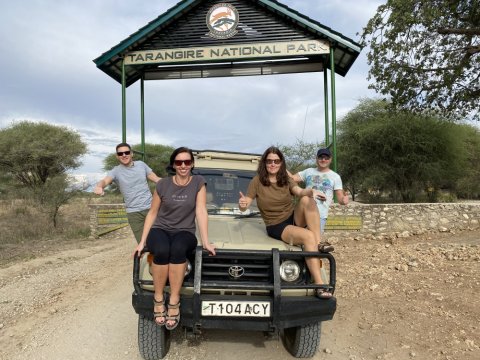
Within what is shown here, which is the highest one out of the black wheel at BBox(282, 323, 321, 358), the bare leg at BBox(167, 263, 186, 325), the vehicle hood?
the vehicle hood

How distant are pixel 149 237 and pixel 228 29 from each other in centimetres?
760

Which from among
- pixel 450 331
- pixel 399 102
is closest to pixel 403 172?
pixel 399 102

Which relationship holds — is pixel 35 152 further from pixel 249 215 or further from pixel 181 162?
pixel 181 162

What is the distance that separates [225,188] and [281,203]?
1.09 metres

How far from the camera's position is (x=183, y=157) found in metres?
3.63

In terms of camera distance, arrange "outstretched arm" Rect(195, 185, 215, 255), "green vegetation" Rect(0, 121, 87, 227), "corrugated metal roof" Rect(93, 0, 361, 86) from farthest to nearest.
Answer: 1. "green vegetation" Rect(0, 121, 87, 227)
2. "corrugated metal roof" Rect(93, 0, 361, 86)
3. "outstretched arm" Rect(195, 185, 215, 255)

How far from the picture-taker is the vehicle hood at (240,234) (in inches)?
136

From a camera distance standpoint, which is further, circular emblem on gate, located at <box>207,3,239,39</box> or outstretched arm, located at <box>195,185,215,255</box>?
circular emblem on gate, located at <box>207,3,239,39</box>

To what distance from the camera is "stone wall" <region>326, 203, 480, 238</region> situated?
34.8 ft

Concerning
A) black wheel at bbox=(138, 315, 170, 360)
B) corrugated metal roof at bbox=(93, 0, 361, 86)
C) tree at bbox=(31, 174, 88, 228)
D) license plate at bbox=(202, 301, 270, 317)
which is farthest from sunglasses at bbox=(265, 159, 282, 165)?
tree at bbox=(31, 174, 88, 228)

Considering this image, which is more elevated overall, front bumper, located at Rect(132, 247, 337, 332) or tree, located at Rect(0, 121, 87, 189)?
tree, located at Rect(0, 121, 87, 189)

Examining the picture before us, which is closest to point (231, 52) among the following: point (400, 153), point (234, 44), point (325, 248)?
point (234, 44)

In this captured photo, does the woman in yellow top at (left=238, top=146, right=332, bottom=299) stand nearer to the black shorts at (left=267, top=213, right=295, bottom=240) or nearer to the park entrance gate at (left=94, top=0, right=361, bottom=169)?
the black shorts at (left=267, top=213, right=295, bottom=240)

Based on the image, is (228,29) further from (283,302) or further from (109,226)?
(283,302)
